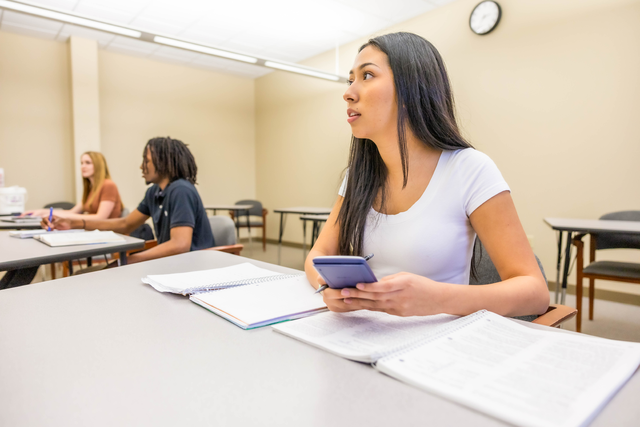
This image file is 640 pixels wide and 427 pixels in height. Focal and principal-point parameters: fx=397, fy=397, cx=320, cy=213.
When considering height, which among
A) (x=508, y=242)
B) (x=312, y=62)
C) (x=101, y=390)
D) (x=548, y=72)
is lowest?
(x=101, y=390)

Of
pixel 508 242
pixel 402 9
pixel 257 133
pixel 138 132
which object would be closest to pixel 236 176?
pixel 257 133

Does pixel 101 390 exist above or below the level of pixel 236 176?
below

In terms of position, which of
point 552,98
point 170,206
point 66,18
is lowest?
point 170,206

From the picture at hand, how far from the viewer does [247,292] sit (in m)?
0.88

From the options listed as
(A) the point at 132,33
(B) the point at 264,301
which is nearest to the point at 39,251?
(B) the point at 264,301

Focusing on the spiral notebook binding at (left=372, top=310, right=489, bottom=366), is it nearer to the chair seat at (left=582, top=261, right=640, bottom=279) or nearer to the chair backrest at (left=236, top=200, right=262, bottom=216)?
the chair seat at (left=582, top=261, right=640, bottom=279)

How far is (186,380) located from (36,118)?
5540mm

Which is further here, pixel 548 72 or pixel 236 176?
pixel 236 176

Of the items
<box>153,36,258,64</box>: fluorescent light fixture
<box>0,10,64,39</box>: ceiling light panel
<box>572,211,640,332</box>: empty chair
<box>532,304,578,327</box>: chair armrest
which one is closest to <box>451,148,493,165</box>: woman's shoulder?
<box>532,304,578,327</box>: chair armrest

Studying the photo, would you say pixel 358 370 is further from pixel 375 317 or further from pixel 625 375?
pixel 625 375

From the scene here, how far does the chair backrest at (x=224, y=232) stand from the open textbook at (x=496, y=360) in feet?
5.69

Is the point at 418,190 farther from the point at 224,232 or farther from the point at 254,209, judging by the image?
the point at 254,209

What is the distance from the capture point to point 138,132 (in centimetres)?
553

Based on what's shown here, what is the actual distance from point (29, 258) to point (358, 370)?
4.32ft
